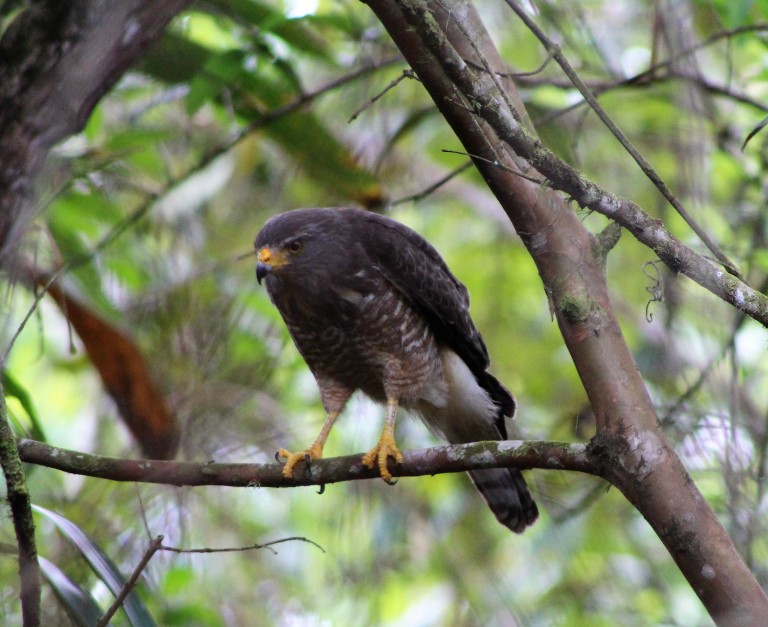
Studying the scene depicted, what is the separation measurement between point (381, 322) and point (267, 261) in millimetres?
542

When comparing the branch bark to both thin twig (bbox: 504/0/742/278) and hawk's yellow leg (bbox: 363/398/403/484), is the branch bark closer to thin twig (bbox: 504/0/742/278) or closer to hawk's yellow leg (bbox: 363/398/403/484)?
thin twig (bbox: 504/0/742/278)

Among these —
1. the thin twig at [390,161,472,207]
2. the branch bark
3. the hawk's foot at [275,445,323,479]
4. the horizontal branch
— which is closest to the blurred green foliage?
the thin twig at [390,161,472,207]

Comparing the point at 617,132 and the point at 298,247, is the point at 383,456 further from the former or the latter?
the point at 617,132

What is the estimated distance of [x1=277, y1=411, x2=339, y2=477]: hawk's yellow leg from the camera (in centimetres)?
311

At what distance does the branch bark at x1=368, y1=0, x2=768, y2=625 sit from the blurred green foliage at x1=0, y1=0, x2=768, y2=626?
0.79 m

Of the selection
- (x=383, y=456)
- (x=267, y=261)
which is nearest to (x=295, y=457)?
(x=383, y=456)

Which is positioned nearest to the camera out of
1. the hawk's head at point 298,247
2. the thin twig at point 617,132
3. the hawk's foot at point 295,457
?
the thin twig at point 617,132

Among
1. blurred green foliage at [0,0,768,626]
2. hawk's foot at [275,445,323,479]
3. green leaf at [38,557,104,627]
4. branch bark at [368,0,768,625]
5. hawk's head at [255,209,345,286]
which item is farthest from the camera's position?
blurred green foliage at [0,0,768,626]

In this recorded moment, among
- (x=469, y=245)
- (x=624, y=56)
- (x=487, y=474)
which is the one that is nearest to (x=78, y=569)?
(x=487, y=474)

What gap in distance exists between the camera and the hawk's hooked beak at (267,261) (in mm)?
3619

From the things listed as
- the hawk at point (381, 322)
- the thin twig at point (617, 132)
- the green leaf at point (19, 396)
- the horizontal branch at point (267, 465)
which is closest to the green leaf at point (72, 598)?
the horizontal branch at point (267, 465)

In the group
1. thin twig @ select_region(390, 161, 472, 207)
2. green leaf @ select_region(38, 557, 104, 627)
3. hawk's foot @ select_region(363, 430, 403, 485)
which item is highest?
thin twig @ select_region(390, 161, 472, 207)

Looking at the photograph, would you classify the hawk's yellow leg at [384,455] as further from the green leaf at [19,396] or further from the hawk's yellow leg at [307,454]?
the green leaf at [19,396]

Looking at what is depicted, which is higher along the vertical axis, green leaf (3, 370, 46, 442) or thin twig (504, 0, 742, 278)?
green leaf (3, 370, 46, 442)
